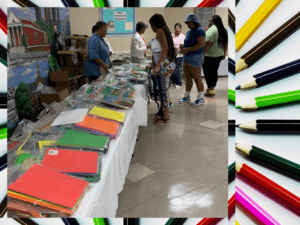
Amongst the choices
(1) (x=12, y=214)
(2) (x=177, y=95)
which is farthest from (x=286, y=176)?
(2) (x=177, y=95)

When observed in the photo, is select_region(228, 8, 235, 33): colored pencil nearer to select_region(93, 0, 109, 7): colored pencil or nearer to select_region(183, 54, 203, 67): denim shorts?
select_region(93, 0, 109, 7): colored pencil

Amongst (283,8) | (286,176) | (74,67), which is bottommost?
(74,67)

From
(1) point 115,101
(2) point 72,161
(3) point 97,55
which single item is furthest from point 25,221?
(3) point 97,55

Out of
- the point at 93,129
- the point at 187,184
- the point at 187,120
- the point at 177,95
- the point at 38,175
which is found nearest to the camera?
the point at 38,175

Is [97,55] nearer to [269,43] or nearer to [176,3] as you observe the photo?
[176,3]

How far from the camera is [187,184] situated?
1.97 metres

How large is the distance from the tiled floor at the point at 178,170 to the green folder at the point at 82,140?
18.1 inches

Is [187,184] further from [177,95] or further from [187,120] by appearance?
[177,95]

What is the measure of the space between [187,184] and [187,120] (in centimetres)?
164

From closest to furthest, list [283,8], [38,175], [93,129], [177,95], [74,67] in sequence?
[283,8] < [38,175] < [93,129] < [74,67] < [177,95]

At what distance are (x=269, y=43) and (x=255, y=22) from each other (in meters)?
0.05

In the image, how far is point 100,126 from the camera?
4.00ft

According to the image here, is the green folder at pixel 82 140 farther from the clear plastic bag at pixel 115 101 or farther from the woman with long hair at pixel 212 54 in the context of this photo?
the woman with long hair at pixel 212 54

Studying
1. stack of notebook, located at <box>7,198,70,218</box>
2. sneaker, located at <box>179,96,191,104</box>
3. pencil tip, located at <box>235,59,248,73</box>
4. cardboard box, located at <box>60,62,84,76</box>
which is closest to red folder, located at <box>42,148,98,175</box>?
stack of notebook, located at <box>7,198,70,218</box>
